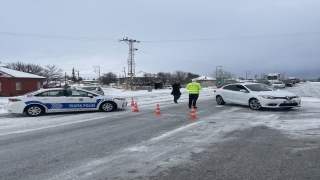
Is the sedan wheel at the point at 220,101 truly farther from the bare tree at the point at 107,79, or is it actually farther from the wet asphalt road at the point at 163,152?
the bare tree at the point at 107,79

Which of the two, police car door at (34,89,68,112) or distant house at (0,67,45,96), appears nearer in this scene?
police car door at (34,89,68,112)

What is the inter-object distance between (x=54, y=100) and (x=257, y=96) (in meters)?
9.45

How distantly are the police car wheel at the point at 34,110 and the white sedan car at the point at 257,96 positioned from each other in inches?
380

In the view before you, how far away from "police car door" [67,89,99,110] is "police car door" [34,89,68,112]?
0.79 feet

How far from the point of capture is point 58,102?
12.5 m

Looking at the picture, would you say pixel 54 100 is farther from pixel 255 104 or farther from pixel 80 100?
pixel 255 104

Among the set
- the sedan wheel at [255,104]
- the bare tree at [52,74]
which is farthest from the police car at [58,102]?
the bare tree at [52,74]

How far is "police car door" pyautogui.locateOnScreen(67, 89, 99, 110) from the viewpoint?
1274 cm

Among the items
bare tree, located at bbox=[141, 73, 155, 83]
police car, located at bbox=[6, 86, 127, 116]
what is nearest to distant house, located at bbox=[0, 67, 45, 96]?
police car, located at bbox=[6, 86, 127, 116]

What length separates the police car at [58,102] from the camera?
476 inches

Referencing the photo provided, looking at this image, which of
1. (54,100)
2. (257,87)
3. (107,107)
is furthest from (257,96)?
(54,100)

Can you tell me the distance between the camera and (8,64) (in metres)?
75.3

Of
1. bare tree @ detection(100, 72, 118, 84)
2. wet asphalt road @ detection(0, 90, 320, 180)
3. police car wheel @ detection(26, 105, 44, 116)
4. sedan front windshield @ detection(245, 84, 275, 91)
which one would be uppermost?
bare tree @ detection(100, 72, 118, 84)

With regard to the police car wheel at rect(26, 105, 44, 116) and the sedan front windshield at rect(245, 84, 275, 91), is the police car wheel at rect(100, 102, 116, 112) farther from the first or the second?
the sedan front windshield at rect(245, 84, 275, 91)
